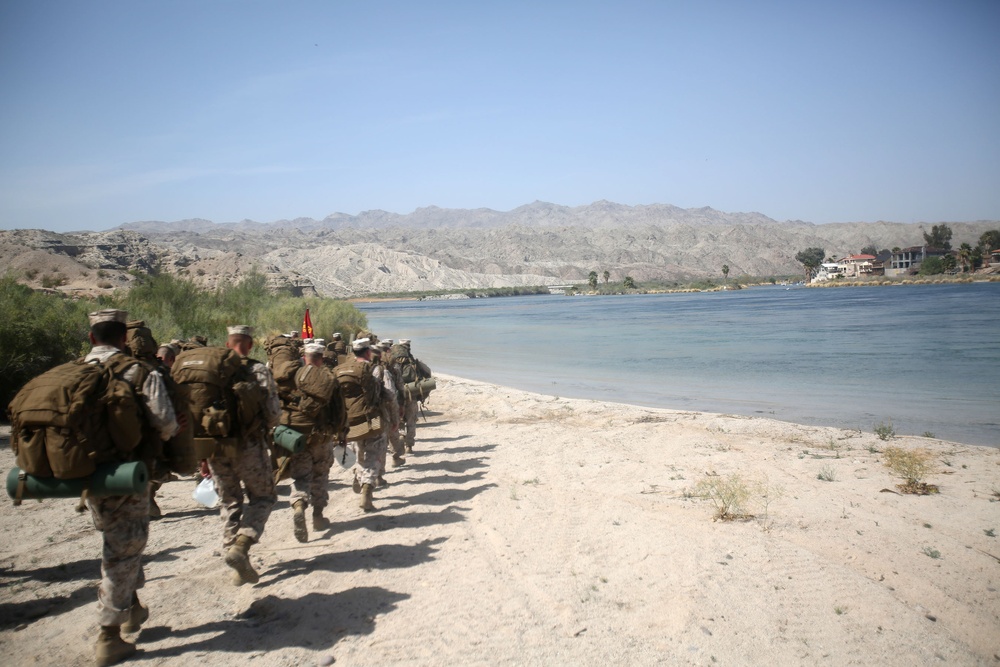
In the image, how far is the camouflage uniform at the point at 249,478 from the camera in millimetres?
5328

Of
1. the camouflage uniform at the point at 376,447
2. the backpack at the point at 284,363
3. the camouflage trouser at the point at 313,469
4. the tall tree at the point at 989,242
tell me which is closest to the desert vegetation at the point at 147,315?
the camouflage uniform at the point at 376,447

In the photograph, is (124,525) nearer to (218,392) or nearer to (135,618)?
(135,618)

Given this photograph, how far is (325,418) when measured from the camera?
643cm

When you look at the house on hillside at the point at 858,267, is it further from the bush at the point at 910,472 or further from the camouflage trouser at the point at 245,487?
the camouflage trouser at the point at 245,487

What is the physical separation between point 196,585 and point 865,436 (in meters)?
10.6

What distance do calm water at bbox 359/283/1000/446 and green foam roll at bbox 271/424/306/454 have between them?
11.8m

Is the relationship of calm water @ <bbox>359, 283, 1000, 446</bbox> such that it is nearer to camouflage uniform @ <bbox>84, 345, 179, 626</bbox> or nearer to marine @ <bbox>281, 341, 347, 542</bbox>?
marine @ <bbox>281, 341, 347, 542</bbox>

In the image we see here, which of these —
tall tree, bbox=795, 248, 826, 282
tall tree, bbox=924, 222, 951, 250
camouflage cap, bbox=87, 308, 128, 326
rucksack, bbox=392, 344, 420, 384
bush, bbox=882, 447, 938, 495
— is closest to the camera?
camouflage cap, bbox=87, 308, 128, 326

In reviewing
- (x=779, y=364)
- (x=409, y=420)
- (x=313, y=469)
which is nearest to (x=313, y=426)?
(x=313, y=469)

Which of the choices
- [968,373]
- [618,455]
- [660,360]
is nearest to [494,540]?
[618,455]

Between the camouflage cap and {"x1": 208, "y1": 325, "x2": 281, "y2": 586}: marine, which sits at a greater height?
the camouflage cap

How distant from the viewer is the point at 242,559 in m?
5.18

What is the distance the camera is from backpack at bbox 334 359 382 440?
743cm

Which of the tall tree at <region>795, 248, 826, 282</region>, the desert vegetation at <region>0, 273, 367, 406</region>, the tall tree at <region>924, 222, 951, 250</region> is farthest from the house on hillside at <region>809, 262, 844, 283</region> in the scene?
the desert vegetation at <region>0, 273, 367, 406</region>
